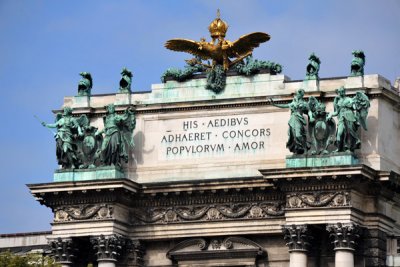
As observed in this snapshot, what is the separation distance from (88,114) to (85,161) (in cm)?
218

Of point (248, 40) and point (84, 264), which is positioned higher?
point (248, 40)

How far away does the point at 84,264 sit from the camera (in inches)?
2889

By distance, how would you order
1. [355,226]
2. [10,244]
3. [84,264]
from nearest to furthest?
[355,226]
[84,264]
[10,244]

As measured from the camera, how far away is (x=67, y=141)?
73062 mm

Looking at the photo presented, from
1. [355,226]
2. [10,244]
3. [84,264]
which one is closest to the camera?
[355,226]

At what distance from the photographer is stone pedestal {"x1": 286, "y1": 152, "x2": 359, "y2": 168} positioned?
6950cm

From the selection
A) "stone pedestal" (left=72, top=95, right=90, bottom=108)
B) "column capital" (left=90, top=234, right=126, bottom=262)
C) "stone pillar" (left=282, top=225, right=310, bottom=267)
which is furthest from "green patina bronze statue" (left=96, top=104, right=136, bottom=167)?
"stone pillar" (left=282, top=225, right=310, bottom=267)

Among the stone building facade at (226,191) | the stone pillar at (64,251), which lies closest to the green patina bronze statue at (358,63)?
the stone building facade at (226,191)

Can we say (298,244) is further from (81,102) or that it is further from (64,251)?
(81,102)

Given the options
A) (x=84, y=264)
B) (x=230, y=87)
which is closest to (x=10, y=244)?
(x=84, y=264)

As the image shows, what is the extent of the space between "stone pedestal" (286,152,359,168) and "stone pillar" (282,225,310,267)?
223 cm

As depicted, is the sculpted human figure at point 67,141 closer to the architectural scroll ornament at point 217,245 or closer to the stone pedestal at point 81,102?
the stone pedestal at point 81,102

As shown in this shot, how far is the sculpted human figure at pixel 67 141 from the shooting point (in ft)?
240

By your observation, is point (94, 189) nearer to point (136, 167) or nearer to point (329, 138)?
point (136, 167)
